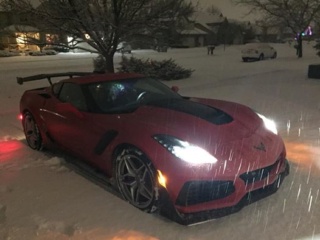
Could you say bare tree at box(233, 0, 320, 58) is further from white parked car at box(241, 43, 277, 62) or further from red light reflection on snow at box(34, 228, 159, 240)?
red light reflection on snow at box(34, 228, 159, 240)

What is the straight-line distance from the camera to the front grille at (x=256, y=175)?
3.21m

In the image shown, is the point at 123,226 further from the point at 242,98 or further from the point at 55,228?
the point at 242,98

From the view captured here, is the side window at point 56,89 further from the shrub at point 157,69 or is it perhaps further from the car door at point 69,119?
the shrub at point 157,69

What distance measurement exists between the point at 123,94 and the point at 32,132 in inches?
75.1

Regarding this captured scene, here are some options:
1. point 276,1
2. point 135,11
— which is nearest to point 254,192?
point 135,11

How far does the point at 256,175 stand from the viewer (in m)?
3.29

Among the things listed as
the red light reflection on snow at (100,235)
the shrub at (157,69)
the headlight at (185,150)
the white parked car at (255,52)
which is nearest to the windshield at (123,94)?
the headlight at (185,150)

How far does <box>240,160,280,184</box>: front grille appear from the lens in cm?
321

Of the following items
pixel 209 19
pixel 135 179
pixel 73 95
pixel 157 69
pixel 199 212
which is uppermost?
pixel 209 19

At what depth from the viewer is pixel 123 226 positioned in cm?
329

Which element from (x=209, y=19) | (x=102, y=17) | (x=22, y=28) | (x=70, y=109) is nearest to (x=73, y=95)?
(x=70, y=109)

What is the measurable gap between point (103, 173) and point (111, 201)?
1.41ft

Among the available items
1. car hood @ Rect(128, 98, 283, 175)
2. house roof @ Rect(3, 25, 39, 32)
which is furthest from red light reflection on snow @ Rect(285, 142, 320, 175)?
house roof @ Rect(3, 25, 39, 32)

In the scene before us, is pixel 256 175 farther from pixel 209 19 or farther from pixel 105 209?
pixel 209 19
